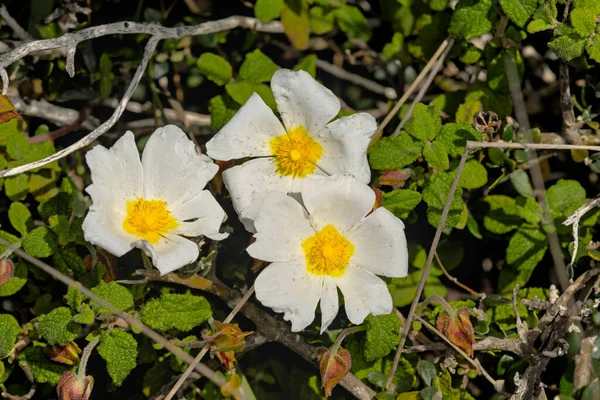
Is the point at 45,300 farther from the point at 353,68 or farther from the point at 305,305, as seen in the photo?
the point at 353,68

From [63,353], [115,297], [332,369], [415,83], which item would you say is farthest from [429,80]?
[63,353]

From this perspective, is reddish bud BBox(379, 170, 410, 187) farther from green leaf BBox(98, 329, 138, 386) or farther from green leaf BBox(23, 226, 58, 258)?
green leaf BBox(23, 226, 58, 258)

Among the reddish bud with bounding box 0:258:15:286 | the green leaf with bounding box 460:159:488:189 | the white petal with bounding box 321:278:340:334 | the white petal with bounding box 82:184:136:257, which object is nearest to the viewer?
the white petal with bounding box 82:184:136:257

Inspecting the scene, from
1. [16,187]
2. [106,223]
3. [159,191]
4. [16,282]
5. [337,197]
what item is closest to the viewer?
[106,223]

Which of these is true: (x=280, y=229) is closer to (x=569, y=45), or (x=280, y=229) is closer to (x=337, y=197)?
→ (x=337, y=197)

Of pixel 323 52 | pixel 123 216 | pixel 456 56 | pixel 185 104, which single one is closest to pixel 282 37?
pixel 323 52

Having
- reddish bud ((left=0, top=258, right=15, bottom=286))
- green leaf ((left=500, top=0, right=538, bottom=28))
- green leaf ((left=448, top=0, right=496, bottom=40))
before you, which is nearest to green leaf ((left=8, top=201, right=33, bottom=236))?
reddish bud ((left=0, top=258, right=15, bottom=286))
